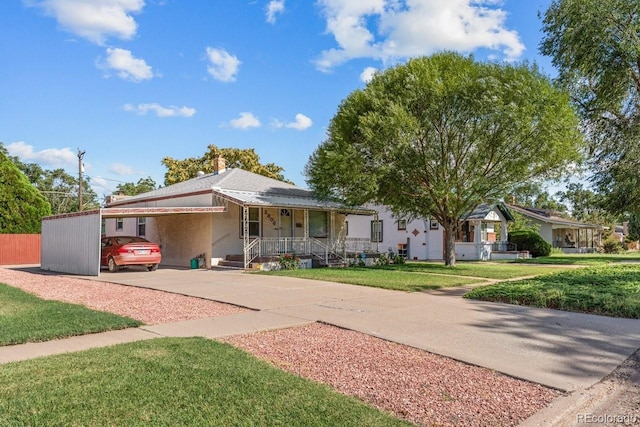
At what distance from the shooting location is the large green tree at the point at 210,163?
41250 mm

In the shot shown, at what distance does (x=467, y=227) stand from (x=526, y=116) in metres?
14.7

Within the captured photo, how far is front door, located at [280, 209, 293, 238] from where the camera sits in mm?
22672

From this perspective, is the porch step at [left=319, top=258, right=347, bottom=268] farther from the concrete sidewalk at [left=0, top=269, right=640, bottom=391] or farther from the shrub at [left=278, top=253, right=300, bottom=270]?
the concrete sidewalk at [left=0, top=269, right=640, bottom=391]

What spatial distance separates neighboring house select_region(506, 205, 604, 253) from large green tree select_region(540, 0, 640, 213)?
18.8 metres

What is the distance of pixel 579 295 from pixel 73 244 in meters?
17.5

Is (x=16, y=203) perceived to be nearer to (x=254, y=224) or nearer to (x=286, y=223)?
(x=254, y=224)

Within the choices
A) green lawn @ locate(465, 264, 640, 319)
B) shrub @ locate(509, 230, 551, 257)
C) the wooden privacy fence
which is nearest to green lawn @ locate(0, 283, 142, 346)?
green lawn @ locate(465, 264, 640, 319)

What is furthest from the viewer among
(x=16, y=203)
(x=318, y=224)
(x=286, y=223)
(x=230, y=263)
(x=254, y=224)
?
(x=16, y=203)

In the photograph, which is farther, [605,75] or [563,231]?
[563,231]

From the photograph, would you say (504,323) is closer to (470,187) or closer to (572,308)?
(572,308)

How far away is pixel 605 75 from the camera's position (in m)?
18.6

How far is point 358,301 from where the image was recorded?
34.5 ft

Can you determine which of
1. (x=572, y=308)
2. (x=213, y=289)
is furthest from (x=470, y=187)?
(x=213, y=289)


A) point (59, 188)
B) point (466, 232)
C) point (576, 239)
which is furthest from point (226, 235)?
point (59, 188)
